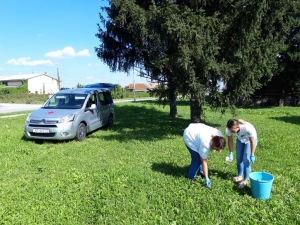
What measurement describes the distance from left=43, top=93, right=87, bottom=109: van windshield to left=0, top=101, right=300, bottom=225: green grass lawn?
1.78 meters

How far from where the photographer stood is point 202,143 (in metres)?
4.03

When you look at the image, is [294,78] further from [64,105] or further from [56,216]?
[56,216]

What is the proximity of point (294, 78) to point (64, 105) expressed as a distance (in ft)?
61.3

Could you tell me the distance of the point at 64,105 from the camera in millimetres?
8430

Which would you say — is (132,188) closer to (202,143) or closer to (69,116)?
(202,143)

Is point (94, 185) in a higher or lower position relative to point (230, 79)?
lower

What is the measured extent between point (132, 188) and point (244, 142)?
220cm

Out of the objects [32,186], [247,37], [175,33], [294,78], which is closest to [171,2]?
[175,33]

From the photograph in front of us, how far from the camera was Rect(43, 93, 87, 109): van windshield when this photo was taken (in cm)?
835

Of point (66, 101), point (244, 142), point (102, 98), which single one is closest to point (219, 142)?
point (244, 142)

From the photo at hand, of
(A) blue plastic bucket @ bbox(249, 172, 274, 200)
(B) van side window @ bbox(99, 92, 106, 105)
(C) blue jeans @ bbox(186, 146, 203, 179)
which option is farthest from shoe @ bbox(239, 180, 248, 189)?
(B) van side window @ bbox(99, 92, 106, 105)

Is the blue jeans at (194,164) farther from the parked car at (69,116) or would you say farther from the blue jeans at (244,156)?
the parked car at (69,116)

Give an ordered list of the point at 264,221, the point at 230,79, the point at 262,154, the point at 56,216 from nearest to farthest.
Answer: the point at 264,221, the point at 56,216, the point at 262,154, the point at 230,79

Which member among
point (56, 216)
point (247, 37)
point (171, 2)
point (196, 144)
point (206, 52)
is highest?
point (171, 2)
